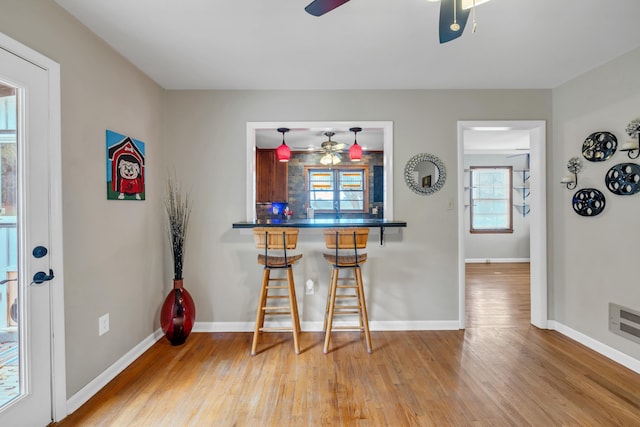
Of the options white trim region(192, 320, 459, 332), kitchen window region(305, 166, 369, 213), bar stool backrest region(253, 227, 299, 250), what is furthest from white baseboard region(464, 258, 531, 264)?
bar stool backrest region(253, 227, 299, 250)

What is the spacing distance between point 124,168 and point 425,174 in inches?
106

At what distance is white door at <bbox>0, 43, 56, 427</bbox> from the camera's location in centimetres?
159

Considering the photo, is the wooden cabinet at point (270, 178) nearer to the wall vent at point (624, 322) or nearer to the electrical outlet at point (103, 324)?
the electrical outlet at point (103, 324)

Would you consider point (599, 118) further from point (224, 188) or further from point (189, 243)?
point (189, 243)

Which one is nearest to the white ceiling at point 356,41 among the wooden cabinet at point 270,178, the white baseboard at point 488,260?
the wooden cabinet at point 270,178

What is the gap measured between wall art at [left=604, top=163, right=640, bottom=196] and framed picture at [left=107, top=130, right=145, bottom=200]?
389cm

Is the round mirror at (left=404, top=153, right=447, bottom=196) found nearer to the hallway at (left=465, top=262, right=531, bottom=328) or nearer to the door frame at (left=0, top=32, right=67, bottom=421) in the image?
the hallway at (left=465, top=262, right=531, bottom=328)

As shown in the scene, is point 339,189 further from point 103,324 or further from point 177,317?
point 103,324

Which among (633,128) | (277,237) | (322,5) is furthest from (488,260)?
(322,5)

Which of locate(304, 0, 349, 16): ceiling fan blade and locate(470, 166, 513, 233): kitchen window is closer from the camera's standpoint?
locate(304, 0, 349, 16): ceiling fan blade

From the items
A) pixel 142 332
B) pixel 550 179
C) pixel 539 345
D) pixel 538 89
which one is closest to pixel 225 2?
pixel 142 332

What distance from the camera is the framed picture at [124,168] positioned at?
236 centimetres

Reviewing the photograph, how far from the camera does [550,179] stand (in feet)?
10.5

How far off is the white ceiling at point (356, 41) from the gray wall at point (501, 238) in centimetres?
417
